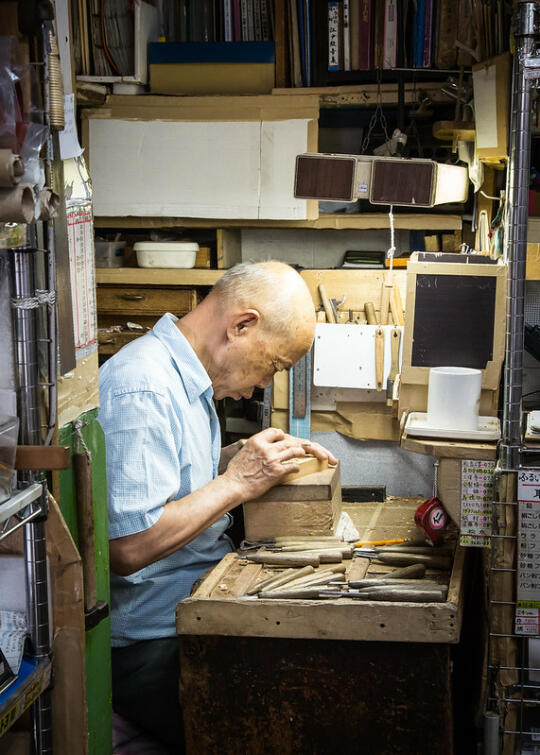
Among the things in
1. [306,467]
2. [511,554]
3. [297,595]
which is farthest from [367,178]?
[297,595]

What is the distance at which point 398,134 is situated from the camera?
3.60 meters

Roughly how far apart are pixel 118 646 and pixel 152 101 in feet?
7.96

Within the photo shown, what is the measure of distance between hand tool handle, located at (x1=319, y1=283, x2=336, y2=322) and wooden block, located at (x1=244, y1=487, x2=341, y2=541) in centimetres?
147

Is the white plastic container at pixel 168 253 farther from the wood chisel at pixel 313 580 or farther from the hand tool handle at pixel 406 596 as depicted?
the hand tool handle at pixel 406 596

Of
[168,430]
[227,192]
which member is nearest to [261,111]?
[227,192]

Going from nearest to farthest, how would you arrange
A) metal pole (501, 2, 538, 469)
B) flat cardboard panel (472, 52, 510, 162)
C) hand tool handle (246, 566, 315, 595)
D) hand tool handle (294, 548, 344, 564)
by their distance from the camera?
1. metal pole (501, 2, 538, 469)
2. hand tool handle (246, 566, 315, 595)
3. hand tool handle (294, 548, 344, 564)
4. flat cardboard panel (472, 52, 510, 162)

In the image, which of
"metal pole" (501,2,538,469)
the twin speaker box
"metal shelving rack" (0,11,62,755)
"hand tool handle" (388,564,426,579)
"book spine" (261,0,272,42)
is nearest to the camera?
"metal shelving rack" (0,11,62,755)

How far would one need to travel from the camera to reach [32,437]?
1.49 m

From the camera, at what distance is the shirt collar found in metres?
2.51

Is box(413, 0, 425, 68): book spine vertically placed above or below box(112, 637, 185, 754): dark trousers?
above

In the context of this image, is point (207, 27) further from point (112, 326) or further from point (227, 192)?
point (112, 326)

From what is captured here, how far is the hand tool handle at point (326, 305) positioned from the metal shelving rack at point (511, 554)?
1.68m

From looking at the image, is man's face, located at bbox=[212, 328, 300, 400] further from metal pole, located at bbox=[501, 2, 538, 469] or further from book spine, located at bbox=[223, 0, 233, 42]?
book spine, located at bbox=[223, 0, 233, 42]

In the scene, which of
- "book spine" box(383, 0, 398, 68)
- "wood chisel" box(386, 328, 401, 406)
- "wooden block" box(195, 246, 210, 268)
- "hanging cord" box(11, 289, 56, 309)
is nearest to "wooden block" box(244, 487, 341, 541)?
"hanging cord" box(11, 289, 56, 309)
